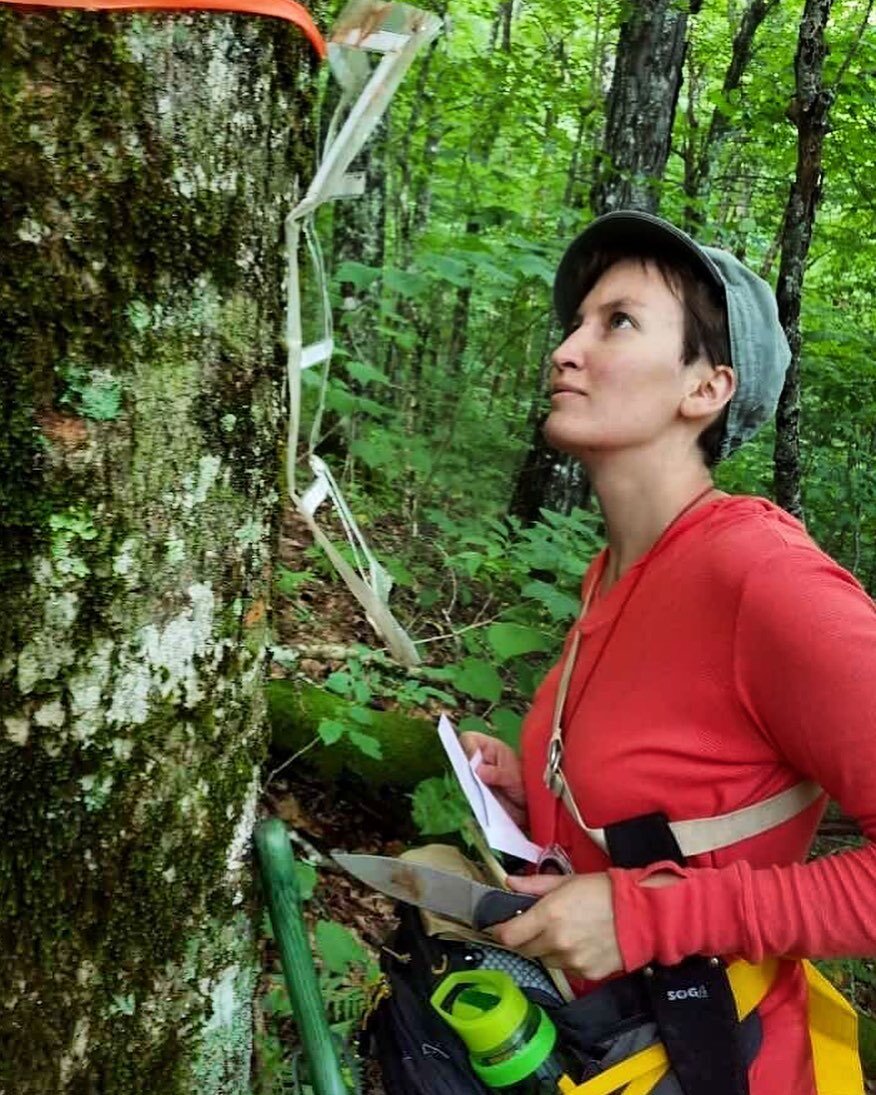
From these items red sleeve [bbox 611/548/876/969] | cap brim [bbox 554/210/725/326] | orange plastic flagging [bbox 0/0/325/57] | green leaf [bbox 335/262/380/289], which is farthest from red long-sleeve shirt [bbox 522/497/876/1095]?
green leaf [bbox 335/262/380/289]

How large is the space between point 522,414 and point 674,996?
27.1ft

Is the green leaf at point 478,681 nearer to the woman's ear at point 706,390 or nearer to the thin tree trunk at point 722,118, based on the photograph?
the woman's ear at point 706,390

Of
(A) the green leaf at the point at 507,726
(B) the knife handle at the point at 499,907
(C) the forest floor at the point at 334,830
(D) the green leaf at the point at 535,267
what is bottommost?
(C) the forest floor at the point at 334,830

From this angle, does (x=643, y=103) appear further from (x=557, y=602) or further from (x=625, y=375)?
(x=625, y=375)

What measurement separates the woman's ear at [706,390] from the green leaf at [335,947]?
156cm

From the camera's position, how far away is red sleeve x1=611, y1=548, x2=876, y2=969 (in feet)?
3.91

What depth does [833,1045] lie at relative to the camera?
4.81ft

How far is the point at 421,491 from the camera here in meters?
6.21

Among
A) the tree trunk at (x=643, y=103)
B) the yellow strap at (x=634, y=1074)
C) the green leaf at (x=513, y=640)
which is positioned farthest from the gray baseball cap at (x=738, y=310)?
the tree trunk at (x=643, y=103)

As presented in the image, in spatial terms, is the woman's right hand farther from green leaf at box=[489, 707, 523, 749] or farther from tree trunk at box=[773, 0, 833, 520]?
tree trunk at box=[773, 0, 833, 520]

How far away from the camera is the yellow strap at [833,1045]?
144 cm

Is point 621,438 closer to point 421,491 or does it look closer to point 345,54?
point 345,54

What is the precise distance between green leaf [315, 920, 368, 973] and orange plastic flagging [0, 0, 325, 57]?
6.51ft

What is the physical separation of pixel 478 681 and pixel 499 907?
168 centimetres
